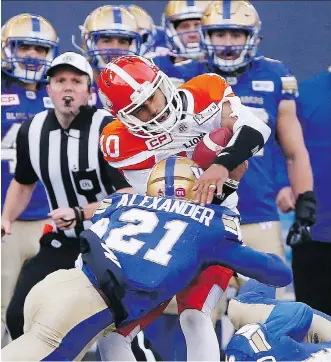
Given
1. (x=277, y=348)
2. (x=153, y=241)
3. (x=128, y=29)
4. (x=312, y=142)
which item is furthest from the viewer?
(x=128, y=29)

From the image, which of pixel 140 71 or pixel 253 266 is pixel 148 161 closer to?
pixel 140 71

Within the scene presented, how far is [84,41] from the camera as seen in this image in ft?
14.3

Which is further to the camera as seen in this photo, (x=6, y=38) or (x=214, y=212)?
(x=6, y=38)

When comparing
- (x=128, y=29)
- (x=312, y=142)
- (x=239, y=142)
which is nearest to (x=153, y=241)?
(x=239, y=142)

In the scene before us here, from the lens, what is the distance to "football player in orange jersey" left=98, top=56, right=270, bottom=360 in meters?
2.58

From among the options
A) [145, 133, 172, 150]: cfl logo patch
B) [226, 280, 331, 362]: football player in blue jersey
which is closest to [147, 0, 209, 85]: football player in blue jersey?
[145, 133, 172, 150]: cfl logo patch

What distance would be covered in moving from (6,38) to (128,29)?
1.62ft

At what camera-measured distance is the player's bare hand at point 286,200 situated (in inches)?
140

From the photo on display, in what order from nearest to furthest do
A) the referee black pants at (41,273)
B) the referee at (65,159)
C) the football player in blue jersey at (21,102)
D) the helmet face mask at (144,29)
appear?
the referee black pants at (41,273) < the referee at (65,159) < the football player in blue jersey at (21,102) < the helmet face mask at (144,29)

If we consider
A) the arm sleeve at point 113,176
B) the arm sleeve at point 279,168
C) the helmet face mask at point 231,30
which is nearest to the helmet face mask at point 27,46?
the helmet face mask at point 231,30

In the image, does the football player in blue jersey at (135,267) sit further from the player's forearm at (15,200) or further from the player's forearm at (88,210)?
the player's forearm at (15,200)

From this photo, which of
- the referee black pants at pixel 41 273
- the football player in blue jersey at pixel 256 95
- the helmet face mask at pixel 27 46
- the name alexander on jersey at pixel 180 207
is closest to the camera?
the name alexander on jersey at pixel 180 207

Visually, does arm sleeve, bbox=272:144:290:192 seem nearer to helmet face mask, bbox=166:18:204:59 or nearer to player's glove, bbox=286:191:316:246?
player's glove, bbox=286:191:316:246

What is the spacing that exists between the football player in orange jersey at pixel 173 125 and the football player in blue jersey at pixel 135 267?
0.52 ft
